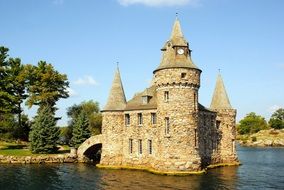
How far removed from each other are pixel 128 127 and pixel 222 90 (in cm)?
1453

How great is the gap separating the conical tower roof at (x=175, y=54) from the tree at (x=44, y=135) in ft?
73.1

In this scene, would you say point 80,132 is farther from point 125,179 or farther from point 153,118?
point 125,179

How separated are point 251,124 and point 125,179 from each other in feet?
472

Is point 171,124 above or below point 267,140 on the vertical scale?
below

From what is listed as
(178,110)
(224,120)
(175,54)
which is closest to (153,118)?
(178,110)

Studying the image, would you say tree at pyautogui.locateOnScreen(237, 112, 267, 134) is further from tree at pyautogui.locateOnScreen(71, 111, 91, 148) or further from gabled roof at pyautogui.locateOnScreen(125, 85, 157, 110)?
gabled roof at pyautogui.locateOnScreen(125, 85, 157, 110)

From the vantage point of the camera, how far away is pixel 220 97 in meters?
51.2

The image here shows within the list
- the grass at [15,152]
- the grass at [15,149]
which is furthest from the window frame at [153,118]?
the grass at [15,152]

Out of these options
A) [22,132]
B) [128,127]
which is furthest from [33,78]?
[128,127]

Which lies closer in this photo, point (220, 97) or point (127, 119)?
point (127, 119)

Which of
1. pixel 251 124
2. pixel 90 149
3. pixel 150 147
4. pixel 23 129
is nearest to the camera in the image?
pixel 150 147

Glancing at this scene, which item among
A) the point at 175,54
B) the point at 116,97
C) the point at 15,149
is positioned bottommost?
the point at 15,149

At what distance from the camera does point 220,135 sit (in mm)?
50000

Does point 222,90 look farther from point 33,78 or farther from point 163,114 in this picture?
point 33,78
